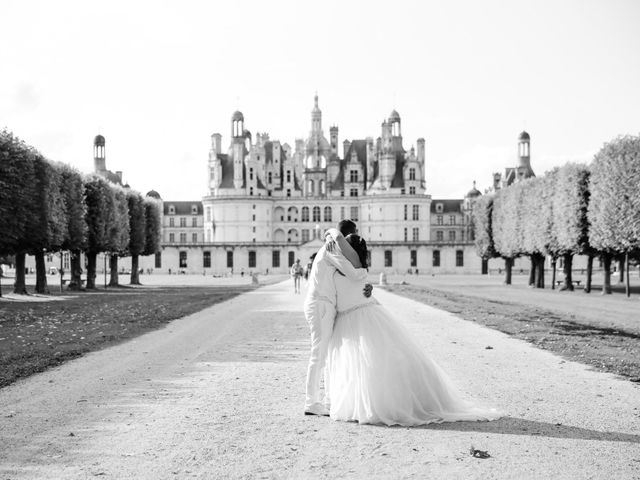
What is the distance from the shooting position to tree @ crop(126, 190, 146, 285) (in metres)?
53.6

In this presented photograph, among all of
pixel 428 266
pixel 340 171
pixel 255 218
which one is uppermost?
pixel 340 171

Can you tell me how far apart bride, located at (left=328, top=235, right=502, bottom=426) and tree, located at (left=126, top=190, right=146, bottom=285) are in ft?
156

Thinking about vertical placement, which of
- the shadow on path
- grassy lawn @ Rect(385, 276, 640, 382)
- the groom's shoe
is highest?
the groom's shoe

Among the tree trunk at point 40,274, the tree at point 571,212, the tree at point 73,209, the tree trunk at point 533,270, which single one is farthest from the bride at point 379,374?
the tree trunk at point 533,270

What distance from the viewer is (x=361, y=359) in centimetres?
734

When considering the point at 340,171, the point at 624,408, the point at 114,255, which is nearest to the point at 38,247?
the point at 114,255

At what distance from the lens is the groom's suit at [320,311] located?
7572mm

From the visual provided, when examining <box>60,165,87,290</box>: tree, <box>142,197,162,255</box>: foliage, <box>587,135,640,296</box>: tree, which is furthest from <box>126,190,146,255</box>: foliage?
Result: <box>587,135,640,296</box>: tree

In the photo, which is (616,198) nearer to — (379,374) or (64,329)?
(64,329)

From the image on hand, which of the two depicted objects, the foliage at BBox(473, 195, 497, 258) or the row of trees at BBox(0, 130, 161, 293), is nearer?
the row of trees at BBox(0, 130, 161, 293)

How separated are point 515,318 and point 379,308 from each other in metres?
12.9

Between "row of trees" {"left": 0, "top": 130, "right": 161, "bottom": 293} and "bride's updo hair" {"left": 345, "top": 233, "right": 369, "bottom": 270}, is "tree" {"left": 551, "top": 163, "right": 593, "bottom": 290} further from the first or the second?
"bride's updo hair" {"left": 345, "top": 233, "right": 369, "bottom": 270}

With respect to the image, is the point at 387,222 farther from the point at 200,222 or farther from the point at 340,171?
the point at 200,222

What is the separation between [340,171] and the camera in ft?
381
